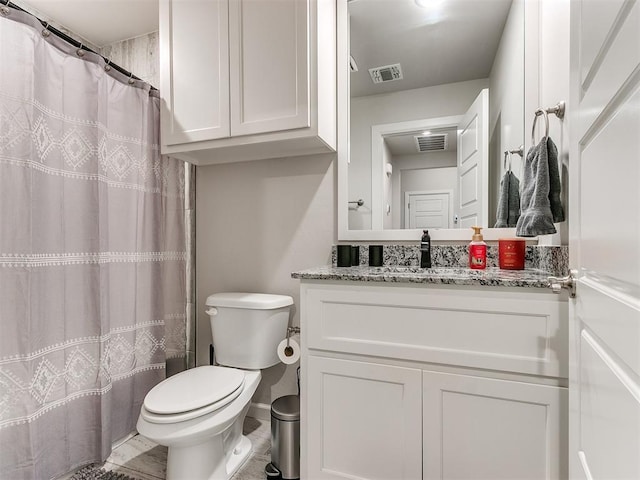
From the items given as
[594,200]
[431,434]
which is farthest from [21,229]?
[594,200]

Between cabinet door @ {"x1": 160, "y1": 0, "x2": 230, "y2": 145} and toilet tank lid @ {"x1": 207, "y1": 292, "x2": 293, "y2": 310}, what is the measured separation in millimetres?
802

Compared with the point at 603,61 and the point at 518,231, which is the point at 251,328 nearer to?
the point at 518,231

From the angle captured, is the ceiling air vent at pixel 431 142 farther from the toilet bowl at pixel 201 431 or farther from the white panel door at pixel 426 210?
the toilet bowl at pixel 201 431

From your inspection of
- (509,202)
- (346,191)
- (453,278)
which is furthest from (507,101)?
(453,278)

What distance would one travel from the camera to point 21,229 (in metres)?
1.27

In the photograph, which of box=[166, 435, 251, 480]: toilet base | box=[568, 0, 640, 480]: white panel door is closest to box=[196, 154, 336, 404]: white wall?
box=[166, 435, 251, 480]: toilet base

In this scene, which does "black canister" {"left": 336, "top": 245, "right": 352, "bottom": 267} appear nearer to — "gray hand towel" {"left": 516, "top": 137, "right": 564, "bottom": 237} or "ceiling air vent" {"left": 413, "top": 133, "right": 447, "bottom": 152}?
"ceiling air vent" {"left": 413, "top": 133, "right": 447, "bottom": 152}

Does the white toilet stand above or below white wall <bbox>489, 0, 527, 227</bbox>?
below

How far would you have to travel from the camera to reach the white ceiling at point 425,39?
5.12 ft

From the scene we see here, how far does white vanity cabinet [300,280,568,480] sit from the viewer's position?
105 centimetres

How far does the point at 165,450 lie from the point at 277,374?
0.64m

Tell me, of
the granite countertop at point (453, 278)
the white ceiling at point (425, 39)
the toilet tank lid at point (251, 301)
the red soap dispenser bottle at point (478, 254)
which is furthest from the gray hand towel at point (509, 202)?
the toilet tank lid at point (251, 301)

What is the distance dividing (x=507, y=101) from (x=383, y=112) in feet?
1.86

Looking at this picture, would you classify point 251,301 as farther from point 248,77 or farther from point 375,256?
point 248,77
